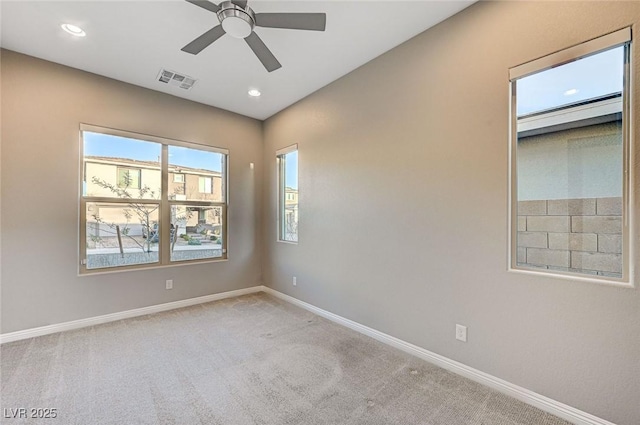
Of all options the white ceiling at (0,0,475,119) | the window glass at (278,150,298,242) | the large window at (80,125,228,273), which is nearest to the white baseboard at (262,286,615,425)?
the window glass at (278,150,298,242)

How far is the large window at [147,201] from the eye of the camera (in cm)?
314

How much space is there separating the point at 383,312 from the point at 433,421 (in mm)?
1079

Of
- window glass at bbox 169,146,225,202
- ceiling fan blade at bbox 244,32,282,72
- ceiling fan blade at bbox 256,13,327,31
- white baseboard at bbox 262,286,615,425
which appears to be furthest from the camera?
window glass at bbox 169,146,225,202

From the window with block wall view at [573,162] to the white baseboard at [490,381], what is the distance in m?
0.82

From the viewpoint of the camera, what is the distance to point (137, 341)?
268 cm

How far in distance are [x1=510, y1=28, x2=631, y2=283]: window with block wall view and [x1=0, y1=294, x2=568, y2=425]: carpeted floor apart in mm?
1050

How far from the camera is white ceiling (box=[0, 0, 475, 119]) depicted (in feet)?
6.91

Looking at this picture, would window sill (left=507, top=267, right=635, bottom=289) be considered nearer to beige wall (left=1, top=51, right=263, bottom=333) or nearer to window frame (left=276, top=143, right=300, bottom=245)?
window frame (left=276, top=143, right=300, bottom=245)

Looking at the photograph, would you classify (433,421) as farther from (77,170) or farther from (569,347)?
(77,170)

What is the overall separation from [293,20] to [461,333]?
263 centimetres

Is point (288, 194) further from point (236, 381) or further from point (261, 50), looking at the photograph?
point (236, 381)

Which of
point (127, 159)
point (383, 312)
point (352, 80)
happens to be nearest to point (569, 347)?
point (383, 312)

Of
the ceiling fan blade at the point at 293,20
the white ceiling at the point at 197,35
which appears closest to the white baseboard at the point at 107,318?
the white ceiling at the point at 197,35

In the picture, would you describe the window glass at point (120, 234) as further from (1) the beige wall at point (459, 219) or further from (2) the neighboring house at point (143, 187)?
(1) the beige wall at point (459, 219)
